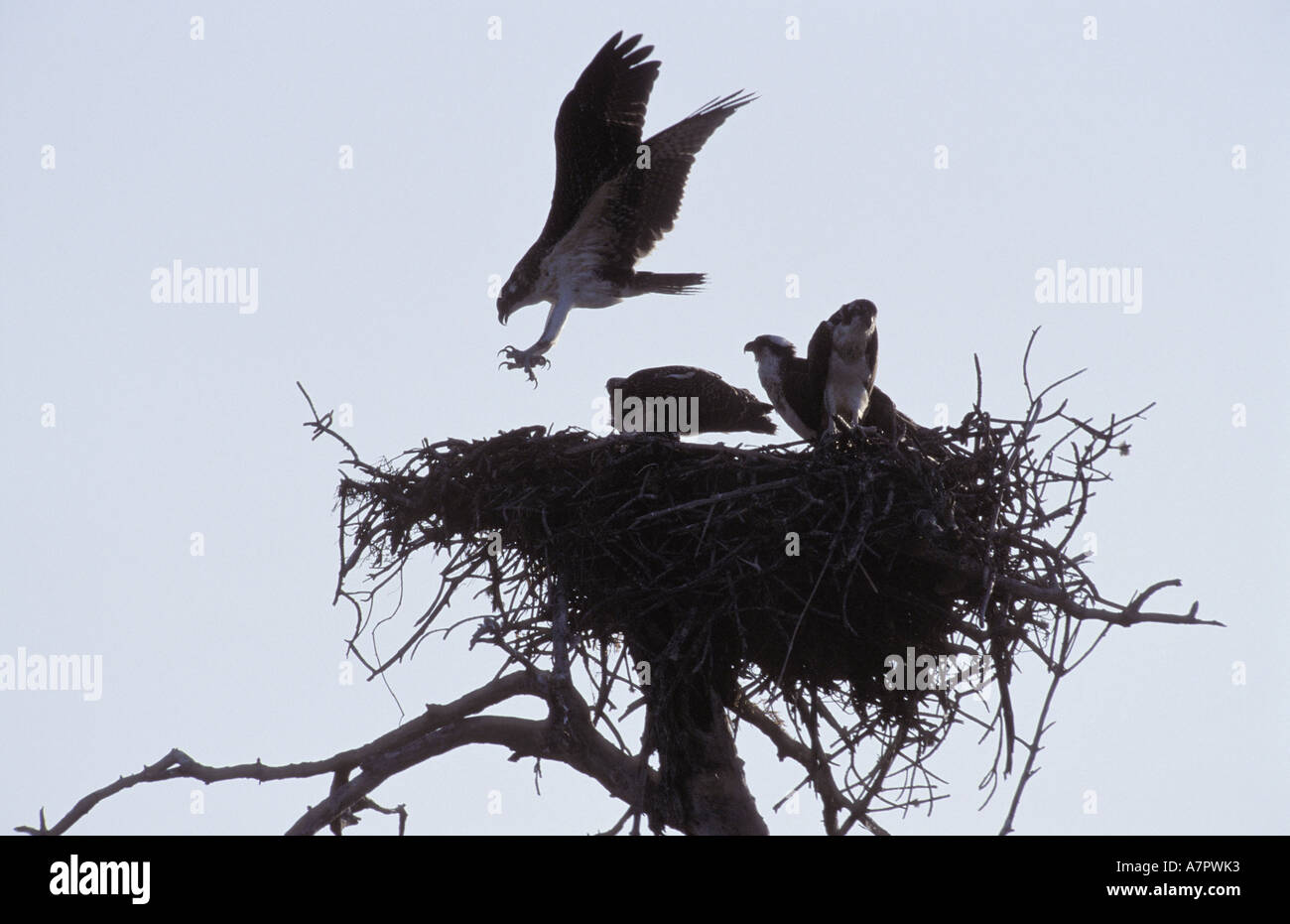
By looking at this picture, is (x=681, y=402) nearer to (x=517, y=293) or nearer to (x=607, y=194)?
(x=607, y=194)

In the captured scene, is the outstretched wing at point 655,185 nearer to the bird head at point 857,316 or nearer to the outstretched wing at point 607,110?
the outstretched wing at point 607,110

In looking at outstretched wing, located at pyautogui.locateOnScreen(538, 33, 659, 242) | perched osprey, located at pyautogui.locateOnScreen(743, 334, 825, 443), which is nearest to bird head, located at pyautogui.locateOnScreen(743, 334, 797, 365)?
perched osprey, located at pyautogui.locateOnScreen(743, 334, 825, 443)

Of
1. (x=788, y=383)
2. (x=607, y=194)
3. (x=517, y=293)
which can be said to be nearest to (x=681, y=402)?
(x=788, y=383)

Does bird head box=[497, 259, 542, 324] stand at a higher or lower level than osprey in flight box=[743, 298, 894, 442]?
higher

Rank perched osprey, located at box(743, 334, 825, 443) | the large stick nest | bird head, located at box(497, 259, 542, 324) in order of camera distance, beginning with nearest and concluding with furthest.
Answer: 1. the large stick nest
2. perched osprey, located at box(743, 334, 825, 443)
3. bird head, located at box(497, 259, 542, 324)

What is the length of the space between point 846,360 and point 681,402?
1.01 metres

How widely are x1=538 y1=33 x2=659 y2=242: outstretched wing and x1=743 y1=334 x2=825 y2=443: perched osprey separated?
57.7 inches

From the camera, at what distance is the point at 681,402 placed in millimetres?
8984

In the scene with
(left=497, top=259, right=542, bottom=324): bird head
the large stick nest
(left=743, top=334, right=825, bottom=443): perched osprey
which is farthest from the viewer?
(left=497, top=259, right=542, bottom=324): bird head

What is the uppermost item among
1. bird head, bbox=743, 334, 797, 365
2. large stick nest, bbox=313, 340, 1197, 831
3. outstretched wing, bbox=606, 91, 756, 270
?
outstretched wing, bbox=606, 91, 756, 270

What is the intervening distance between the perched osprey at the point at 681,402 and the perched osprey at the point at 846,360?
51 centimetres

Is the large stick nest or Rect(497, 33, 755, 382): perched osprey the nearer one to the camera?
the large stick nest

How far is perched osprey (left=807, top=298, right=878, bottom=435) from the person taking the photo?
8836mm

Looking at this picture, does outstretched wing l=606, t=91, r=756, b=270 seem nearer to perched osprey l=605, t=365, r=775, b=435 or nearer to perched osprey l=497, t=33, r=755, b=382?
perched osprey l=497, t=33, r=755, b=382
